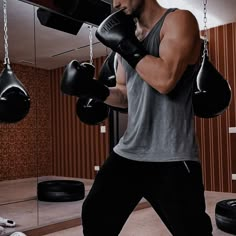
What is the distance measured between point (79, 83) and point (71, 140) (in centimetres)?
244

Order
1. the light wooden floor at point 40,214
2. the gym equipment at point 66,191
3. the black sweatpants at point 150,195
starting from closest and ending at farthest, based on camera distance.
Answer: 1. the black sweatpants at point 150,195
2. the light wooden floor at point 40,214
3. the gym equipment at point 66,191

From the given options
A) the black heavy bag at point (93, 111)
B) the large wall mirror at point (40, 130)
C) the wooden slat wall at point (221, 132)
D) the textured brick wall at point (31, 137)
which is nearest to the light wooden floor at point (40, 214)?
the large wall mirror at point (40, 130)

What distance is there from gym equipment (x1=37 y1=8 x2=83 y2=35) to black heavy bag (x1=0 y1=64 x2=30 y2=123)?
975mm

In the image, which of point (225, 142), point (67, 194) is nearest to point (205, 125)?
point (225, 142)

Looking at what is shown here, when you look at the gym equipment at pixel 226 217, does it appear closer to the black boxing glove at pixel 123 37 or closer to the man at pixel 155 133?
the man at pixel 155 133

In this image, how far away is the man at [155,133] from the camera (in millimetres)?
1204

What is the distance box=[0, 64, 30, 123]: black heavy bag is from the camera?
236 centimetres

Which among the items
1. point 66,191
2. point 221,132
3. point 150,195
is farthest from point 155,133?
point 221,132

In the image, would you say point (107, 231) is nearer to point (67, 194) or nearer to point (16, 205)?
point (16, 205)

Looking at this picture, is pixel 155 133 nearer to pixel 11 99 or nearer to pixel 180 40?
pixel 180 40

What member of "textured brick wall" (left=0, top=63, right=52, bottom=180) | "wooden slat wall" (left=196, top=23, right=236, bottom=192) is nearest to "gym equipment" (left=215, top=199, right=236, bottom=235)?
"textured brick wall" (left=0, top=63, right=52, bottom=180)

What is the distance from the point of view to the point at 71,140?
151 inches

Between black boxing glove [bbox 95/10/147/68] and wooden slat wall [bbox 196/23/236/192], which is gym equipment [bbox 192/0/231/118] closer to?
black boxing glove [bbox 95/10/147/68]

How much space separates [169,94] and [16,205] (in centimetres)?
256
